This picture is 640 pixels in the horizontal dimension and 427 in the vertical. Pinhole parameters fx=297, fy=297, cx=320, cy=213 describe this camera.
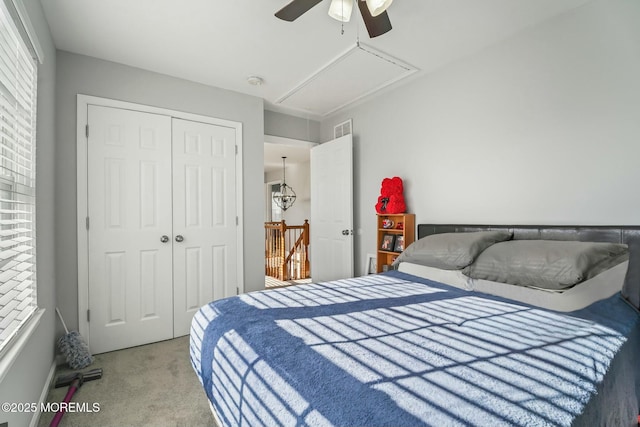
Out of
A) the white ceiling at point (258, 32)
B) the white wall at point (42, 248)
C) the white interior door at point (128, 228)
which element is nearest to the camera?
the white wall at point (42, 248)

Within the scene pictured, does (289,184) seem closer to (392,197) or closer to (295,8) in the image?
(392,197)

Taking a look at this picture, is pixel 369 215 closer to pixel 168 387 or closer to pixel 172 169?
pixel 172 169

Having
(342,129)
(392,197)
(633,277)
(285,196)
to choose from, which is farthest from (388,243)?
(285,196)

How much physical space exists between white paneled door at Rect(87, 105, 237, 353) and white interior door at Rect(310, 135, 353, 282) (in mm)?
1279

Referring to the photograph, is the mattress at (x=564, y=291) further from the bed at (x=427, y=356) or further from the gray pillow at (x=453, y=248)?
the gray pillow at (x=453, y=248)

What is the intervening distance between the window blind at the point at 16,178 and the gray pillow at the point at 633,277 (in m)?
3.14

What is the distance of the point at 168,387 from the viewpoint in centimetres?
208

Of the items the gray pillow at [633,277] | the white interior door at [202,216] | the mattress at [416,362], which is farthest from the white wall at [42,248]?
the gray pillow at [633,277]

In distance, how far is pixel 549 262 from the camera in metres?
1.67

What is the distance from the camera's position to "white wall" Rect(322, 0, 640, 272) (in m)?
1.90

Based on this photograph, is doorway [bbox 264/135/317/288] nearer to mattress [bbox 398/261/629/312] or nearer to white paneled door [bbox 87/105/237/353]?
white paneled door [bbox 87/105/237/353]

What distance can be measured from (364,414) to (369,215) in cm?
307

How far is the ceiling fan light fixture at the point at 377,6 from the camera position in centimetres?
160

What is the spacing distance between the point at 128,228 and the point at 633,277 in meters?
3.76
